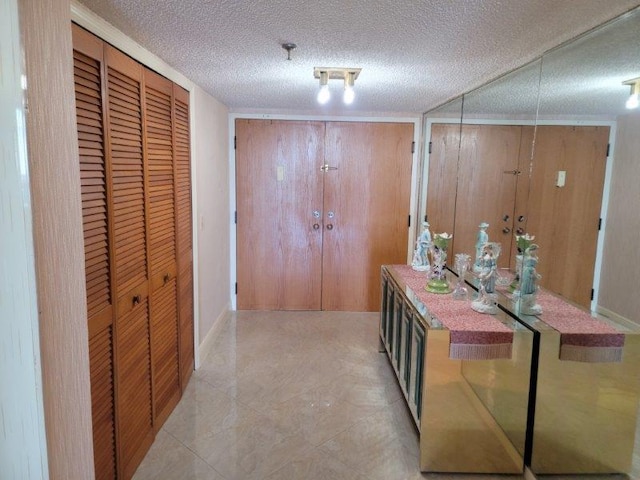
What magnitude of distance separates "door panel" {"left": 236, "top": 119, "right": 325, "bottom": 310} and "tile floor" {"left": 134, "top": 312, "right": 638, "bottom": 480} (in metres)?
0.73

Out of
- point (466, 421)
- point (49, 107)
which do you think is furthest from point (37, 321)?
point (466, 421)

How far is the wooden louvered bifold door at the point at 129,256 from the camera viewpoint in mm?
1762

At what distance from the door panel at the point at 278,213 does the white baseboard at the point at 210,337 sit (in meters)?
0.46

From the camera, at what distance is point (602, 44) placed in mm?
1667

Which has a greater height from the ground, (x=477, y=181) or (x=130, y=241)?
(x=477, y=181)

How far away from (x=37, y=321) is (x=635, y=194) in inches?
74.2

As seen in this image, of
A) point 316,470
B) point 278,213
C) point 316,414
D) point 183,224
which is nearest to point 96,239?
point 183,224

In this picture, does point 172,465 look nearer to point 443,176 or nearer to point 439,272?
point 439,272

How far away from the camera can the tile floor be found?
2.07m

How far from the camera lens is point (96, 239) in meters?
1.59

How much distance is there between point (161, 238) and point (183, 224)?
1.27ft

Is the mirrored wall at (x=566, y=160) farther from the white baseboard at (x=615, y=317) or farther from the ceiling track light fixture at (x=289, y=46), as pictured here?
the ceiling track light fixture at (x=289, y=46)

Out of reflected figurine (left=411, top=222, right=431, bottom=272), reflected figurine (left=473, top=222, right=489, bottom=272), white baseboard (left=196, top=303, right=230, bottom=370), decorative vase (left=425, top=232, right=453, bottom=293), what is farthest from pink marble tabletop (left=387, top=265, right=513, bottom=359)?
white baseboard (left=196, top=303, right=230, bottom=370)

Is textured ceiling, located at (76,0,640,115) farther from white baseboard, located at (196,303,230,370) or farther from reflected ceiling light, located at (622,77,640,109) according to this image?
white baseboard, located at (196,303,230,370)
